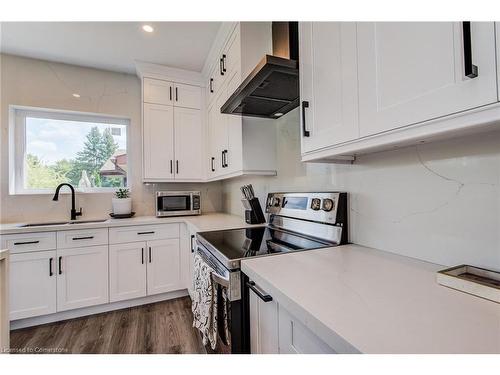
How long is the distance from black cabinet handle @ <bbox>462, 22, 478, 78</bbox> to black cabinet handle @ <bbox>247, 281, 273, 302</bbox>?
76 cm

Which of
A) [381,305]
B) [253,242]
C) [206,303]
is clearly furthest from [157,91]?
[381,305]

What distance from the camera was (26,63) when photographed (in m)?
2.38

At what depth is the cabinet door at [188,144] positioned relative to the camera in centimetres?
263

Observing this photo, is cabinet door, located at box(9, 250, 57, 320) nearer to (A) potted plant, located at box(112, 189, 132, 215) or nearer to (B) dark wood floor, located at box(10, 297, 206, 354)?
(B) dark wood floor, located at box(10, 297, 206, 354)

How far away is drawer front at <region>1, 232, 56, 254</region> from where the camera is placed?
6.16 feet

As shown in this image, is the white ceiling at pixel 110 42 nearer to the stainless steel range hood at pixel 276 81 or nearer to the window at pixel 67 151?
the window at pixel 67 151

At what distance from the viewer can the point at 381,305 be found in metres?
0.55

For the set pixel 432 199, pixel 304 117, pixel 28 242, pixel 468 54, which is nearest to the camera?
pixel 468 54

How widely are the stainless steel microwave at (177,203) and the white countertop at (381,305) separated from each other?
1895mm

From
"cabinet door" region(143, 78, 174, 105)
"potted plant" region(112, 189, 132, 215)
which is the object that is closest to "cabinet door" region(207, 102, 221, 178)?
"cabinet door" region(143, 78, 174, 105)

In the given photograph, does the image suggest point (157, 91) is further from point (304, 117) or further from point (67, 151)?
point (304, 117)

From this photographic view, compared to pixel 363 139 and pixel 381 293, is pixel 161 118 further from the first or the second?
pixel 381 293

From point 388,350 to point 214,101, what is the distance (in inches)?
89.7

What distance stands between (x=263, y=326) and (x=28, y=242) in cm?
A: 220
